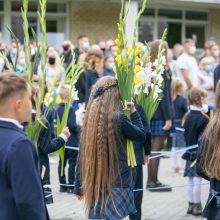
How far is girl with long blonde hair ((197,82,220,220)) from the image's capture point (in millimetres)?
5035

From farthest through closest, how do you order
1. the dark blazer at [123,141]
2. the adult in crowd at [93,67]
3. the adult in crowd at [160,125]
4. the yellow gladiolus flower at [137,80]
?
the adult in crowd at [93,67] < the adult in crowd at [160,125] < the yellow gladiolus flower at [137,80] < the dark blazer at [123,141]

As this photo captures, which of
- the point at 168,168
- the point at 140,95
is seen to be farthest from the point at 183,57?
the point at 140,95

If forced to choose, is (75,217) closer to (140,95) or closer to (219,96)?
(140,95)

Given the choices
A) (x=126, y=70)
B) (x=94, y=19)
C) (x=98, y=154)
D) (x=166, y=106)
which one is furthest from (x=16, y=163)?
(x=94, y=19)

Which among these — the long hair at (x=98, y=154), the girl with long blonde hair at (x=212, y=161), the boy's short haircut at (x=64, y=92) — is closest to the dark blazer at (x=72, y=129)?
the boy's short haircut at (x=64, y=92)

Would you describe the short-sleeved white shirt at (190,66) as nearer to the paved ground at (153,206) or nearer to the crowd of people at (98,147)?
the crowd of people at (98,147)

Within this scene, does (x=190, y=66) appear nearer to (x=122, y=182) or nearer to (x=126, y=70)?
(x=126, y=70)

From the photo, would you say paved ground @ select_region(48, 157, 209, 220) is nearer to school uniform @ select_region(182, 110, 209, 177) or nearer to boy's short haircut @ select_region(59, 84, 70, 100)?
school uniform @ select_region(182, 110, 209, 177)

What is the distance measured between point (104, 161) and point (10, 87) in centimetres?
171

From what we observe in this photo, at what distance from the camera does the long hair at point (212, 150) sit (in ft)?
16.5

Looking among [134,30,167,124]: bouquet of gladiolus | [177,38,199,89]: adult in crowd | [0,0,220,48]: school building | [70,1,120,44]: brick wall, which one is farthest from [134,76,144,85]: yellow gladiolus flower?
[70,1,120,44]: brick wall

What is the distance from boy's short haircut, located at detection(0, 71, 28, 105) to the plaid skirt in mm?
1796

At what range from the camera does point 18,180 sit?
3594 mm

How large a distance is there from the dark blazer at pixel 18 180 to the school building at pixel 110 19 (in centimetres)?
1498
